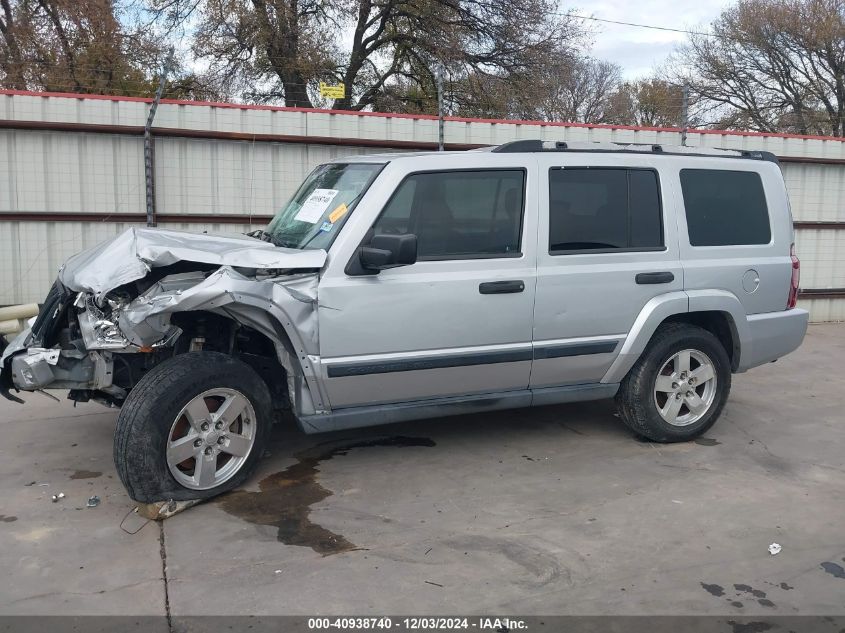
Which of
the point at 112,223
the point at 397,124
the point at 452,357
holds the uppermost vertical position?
the point at 397,124

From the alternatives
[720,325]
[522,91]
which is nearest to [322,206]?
[720,325]

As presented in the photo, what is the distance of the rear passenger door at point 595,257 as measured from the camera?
515cm

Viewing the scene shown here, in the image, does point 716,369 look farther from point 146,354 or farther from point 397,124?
point 397,124

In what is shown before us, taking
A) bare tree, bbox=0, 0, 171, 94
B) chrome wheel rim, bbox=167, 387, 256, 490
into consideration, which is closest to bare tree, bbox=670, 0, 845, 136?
bare tree, bbox=0, 0, 171, 94

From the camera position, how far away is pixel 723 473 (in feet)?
17.0

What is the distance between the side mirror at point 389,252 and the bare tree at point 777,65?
26782 millimetres

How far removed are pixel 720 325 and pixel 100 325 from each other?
4.11 m

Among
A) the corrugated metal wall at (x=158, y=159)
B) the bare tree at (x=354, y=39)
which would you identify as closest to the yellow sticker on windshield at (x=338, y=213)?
the corrugated metal wall at (x=158, y=159)

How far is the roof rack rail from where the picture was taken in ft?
17.1

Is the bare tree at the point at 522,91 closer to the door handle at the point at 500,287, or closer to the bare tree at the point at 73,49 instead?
the bare tree at the point at 73,49

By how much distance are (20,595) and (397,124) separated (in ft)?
22.7

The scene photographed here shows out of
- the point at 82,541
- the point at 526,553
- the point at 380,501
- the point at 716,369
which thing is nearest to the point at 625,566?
the point at 526,553

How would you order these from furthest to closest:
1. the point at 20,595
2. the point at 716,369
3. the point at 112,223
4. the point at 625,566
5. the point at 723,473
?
the point at 112,223, the point at 716,369, the point at 723,473, the point at 625,566, the point at 20,595

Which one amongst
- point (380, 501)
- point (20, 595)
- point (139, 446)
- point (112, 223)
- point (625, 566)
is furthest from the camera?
point (112, 223)
